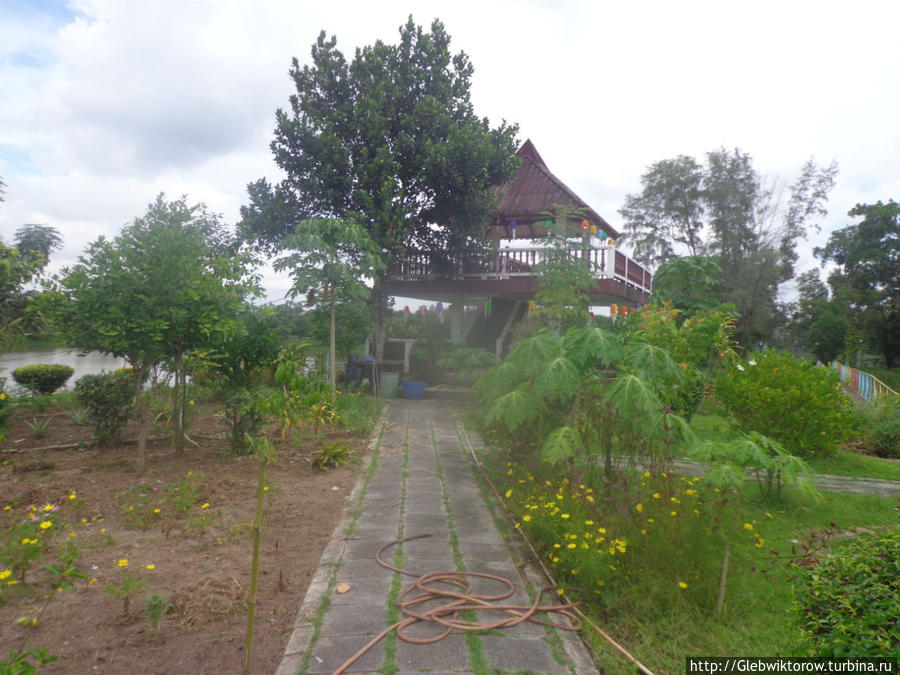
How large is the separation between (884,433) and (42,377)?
56.7ft

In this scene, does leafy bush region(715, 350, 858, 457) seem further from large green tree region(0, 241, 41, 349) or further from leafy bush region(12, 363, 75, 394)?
leafy bush region(12, 363, 75, 394)

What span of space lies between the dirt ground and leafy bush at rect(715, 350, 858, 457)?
453 cm

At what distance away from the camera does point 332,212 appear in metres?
12.3

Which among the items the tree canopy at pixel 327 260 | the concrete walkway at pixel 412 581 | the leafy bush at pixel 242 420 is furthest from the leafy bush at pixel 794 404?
the tree canopy at pixel 327 260

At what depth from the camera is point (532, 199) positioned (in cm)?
1563

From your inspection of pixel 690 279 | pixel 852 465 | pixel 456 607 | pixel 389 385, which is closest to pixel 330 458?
pixel 456 607

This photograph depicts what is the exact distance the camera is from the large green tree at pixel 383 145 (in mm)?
11523

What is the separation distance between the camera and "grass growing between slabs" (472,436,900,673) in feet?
9.10

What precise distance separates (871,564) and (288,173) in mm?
12666

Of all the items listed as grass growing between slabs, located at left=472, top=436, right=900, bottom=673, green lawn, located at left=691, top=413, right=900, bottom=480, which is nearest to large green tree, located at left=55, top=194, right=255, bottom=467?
grass growing between slabs, located at left=472, top=436, right=900, bottom=673

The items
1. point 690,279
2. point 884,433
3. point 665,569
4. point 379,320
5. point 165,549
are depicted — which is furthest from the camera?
point 379,320

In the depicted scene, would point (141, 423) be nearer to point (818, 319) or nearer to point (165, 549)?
point (165, 549)

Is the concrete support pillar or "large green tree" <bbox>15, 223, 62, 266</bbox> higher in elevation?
"large green tree" <bbox>15, 223, 62, 266</bbox>

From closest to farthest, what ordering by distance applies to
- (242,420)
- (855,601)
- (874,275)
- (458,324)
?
(855,601) → (242,420) → (458,324) → (874,275)
